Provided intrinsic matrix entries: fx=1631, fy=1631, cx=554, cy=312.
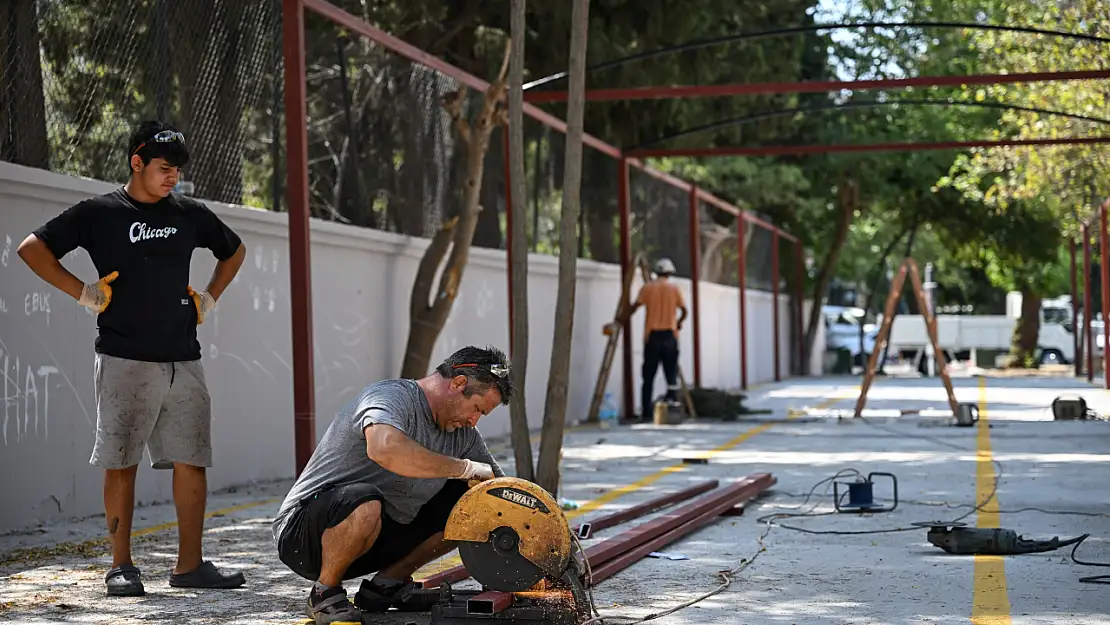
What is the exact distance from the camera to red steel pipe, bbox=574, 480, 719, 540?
30.7 ft

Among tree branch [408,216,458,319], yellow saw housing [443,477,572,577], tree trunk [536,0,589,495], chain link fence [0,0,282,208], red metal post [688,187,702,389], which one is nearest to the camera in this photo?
yellow saw housing [443,477,572,577]

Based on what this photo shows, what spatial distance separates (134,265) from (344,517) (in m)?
1.89

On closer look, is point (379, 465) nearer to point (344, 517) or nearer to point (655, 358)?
point (344, 517)

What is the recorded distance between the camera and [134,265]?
7.35m

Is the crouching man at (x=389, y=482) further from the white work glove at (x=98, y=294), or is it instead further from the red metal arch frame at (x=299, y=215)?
the red metal arch frame at (x=299, y=215)

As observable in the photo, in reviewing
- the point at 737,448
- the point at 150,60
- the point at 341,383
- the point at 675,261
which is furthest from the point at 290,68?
the point at 675,261

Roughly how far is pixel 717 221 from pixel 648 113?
10195 mm

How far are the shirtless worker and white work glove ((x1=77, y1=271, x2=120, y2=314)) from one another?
1386cm

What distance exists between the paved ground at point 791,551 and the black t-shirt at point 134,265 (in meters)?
1.13

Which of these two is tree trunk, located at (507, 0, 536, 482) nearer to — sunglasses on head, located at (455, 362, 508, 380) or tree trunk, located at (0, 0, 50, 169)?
tree trunk, located at (0, 0, 50, 169)

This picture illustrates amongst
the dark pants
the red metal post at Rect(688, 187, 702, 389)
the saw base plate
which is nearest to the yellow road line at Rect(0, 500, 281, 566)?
the saw base plate

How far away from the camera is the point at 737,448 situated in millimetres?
16109

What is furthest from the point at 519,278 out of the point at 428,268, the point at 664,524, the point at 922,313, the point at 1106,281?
the point at 1106,281

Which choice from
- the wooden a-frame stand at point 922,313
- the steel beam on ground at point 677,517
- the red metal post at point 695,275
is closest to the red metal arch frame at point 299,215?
the steel beam on ground at point 677,517
